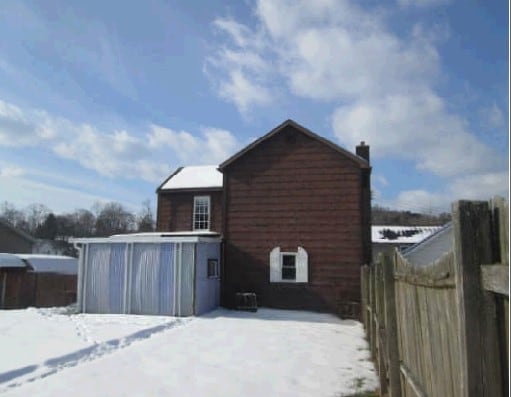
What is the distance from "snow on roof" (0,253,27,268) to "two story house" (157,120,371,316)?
708 inches

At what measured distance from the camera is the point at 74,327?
41.8 ft

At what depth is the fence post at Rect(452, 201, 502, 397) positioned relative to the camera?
1.82 meters

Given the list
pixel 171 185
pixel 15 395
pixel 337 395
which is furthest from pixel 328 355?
pixel 171 185

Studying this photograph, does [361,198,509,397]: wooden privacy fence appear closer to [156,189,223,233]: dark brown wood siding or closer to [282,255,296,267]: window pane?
[282,255,296,267]: window pane

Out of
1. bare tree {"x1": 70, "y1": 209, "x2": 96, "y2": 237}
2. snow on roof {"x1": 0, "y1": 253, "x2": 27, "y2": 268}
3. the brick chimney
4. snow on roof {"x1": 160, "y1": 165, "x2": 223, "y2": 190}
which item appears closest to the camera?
the brick chimney

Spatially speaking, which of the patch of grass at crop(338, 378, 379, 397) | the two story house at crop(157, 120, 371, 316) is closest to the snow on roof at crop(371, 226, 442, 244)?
the two story house at crop(157, 120, 371, 316)

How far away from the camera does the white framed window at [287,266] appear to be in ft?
56.2

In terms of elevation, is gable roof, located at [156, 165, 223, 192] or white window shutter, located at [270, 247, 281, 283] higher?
gable roof, located at [156, 165, 223, 192]

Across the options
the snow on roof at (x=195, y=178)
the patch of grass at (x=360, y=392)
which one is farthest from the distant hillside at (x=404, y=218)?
the patch of grass at (x=360, y=392)

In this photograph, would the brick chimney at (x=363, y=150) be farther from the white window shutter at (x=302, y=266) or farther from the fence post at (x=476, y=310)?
the fence post at (x=476, y=310)

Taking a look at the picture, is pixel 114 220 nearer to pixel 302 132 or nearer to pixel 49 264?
pixel 49 264

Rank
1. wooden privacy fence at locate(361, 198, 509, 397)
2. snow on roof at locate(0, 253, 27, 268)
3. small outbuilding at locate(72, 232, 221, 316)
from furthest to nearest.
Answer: snow on roof at locate(0, 253, 27, 268)
small outbuilding at locate(72, 232, 221, 316)
wooden privacy fence at locate(361, 198, 509, 397)

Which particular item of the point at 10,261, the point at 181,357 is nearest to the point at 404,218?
the point at 10,261

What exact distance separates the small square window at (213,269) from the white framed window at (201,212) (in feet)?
10.3
